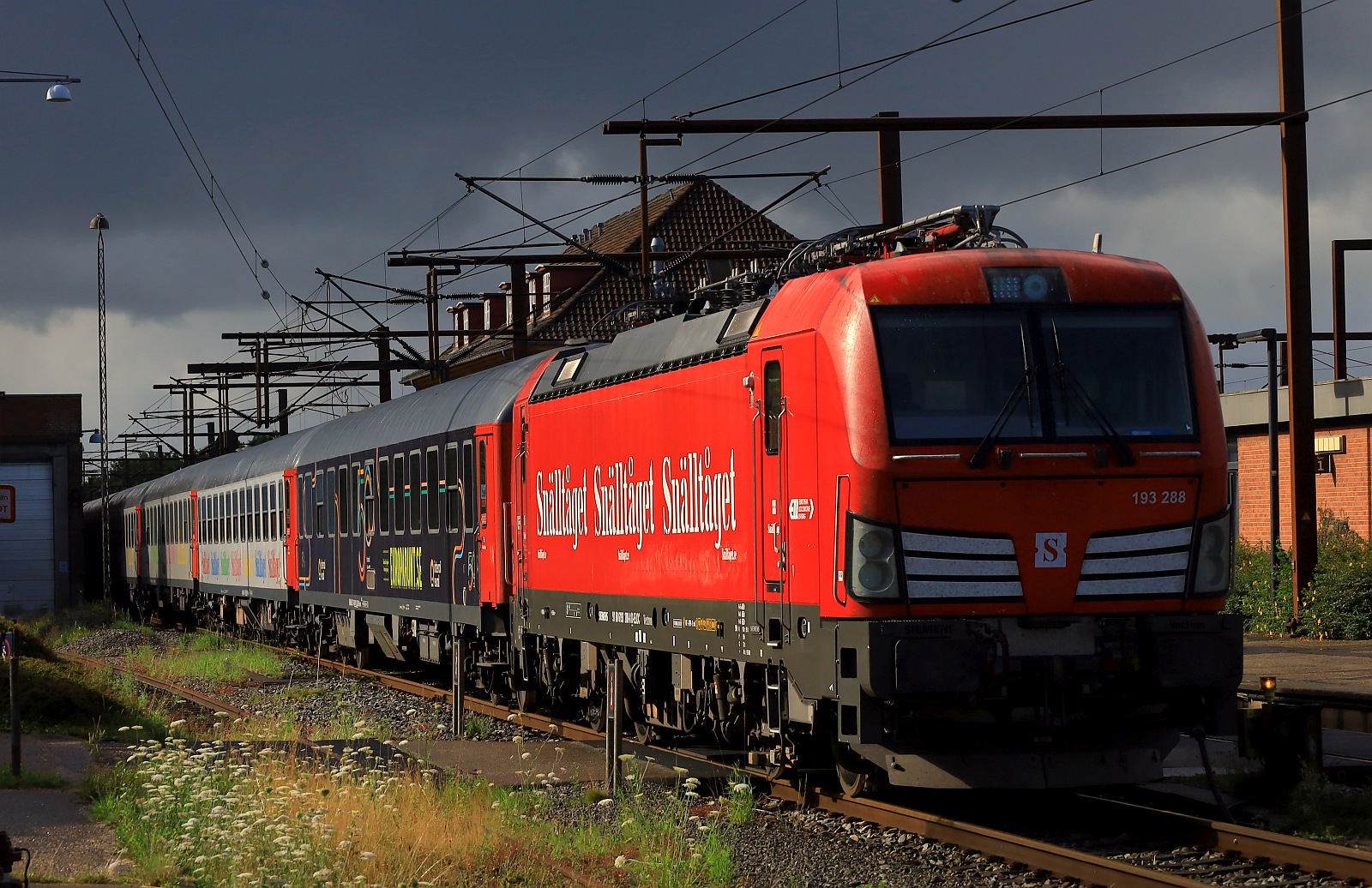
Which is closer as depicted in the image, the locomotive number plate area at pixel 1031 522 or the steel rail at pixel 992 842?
the steel rail at pixel 992 842

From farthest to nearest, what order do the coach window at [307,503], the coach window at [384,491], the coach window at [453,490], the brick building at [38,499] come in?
the brick building at [38,499]
the coach window at [307,503]
the coach window at [384,491]
the coach window at [453,490]

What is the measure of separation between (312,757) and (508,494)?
4959 millimetres

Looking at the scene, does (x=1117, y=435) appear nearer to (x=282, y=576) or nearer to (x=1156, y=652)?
(x=1156, y=652)

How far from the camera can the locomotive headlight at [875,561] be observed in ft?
30.8

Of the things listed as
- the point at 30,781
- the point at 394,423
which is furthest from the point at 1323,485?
the point at 30,781

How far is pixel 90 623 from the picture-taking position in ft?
135

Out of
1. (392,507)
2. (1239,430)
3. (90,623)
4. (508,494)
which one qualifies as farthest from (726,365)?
(90,623)

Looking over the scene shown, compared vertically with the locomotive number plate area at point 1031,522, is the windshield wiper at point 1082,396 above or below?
above

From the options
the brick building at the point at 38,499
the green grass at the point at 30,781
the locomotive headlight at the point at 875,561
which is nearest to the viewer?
the locomotive headlight at the point at 875,561

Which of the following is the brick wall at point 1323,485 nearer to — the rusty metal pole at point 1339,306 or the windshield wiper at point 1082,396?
the rusty metal pole at point 1339,306

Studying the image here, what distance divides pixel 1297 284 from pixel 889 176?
615cm

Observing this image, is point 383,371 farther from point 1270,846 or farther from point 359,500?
point 1270,846

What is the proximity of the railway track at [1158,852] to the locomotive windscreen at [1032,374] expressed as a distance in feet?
7.54

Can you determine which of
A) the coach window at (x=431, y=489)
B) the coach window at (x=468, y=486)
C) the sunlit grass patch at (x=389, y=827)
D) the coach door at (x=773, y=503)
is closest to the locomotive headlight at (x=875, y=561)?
the coach door at (x=773, y=503)
